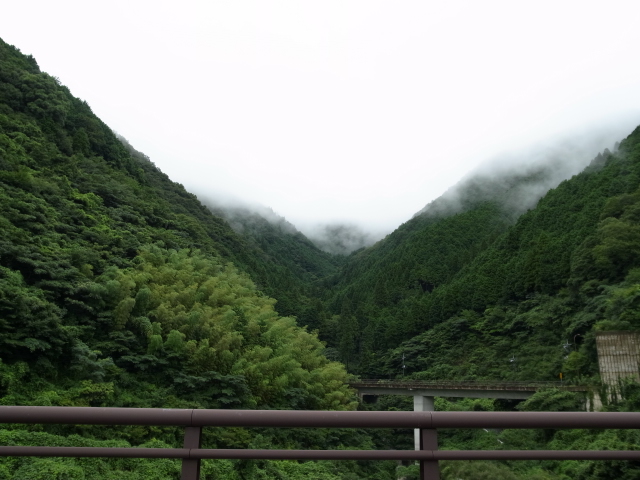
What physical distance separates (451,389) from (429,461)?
36040 mm

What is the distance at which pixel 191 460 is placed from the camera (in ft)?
6.39

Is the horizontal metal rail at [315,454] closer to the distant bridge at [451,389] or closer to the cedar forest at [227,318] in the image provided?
the cedar forest at [227,318]

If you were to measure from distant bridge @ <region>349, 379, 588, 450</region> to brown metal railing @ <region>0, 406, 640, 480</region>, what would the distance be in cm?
3157

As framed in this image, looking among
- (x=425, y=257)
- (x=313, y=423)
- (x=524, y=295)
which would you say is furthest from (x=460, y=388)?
(x=425, y=257)

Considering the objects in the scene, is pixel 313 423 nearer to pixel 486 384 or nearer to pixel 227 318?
pixel 227 318

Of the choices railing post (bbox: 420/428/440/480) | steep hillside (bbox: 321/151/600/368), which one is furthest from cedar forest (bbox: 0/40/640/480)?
steep hillside (bbox: 321/151/600/368)

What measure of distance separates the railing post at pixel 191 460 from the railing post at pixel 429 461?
91 cm

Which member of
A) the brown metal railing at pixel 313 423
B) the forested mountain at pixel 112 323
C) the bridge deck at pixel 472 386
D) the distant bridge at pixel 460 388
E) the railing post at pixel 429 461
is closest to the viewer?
the brown metal railing at pixel 313 423

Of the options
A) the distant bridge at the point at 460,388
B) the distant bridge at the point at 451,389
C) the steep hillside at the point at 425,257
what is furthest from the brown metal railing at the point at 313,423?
the steep hillside at the point at 425,257

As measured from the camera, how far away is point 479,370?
44.9 meters

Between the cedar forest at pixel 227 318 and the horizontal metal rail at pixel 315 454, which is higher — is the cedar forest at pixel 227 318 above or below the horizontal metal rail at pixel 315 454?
above

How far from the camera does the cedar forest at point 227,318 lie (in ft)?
42.1

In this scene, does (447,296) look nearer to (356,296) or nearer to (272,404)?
(356,296)

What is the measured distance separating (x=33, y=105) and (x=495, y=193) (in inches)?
4070
